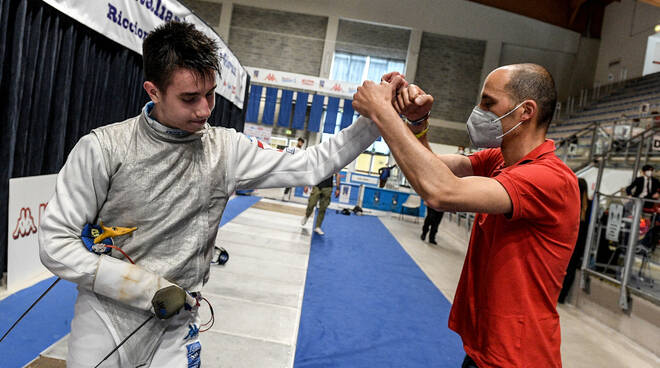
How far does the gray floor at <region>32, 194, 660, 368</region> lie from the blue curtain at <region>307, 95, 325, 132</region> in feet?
25.2

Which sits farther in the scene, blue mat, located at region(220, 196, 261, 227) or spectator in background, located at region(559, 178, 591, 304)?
blue mat, located at region(220, 196, 261, 227)

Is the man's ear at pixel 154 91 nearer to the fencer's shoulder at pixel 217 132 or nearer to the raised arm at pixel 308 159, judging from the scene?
the fencer's shoulder at pixel 217 132

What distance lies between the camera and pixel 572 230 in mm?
1269

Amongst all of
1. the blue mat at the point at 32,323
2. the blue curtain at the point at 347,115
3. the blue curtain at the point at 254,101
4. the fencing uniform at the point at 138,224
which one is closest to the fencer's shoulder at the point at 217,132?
the fencing uniform at the point at 138,224

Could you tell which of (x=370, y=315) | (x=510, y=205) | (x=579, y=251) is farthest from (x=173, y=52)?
(x=579, y=251)

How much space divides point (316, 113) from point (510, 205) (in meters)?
13.8

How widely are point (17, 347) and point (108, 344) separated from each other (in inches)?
80.8

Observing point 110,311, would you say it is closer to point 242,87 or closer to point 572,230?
point 572,230

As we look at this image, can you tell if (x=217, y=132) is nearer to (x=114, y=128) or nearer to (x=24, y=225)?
(x=114, y=128)

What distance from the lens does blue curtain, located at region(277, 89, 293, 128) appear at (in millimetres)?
14734

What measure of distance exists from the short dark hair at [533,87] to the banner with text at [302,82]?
13.6 m

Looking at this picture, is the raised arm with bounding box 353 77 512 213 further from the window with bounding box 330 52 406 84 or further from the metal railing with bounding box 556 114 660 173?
the window with bounding box 330 52 406 84

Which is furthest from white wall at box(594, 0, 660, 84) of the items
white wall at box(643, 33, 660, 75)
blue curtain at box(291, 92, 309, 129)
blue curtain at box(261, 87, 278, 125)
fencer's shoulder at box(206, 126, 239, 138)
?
fencer's shoulder at box(206, 126, 239, 138)

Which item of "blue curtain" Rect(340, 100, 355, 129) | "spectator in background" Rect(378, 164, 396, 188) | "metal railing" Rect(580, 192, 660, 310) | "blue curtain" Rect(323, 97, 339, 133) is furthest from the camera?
"blue curtain" Rect(323, 97, 339, 133)
